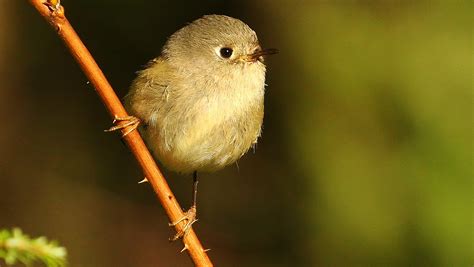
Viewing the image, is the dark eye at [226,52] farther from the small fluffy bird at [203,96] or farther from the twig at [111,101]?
the twig at [111,101]

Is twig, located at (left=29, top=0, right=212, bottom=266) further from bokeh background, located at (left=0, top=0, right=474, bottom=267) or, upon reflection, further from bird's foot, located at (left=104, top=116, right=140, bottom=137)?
bokeh background, located at (left=0, top=0, right=474, bottom=267)

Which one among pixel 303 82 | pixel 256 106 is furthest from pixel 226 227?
pixel 256 106

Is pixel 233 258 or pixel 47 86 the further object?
pixel 47 86

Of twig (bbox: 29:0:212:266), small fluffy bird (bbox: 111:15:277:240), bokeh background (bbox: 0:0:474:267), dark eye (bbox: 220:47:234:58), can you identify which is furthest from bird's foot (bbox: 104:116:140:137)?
bokeh background (bbox: 0:0:474:267)

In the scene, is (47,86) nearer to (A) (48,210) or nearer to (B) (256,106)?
(A) (48,210)

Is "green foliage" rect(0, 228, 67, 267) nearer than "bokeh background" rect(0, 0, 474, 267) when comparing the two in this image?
Yes

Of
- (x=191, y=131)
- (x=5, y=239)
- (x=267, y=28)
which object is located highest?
(x=267, y=28)
